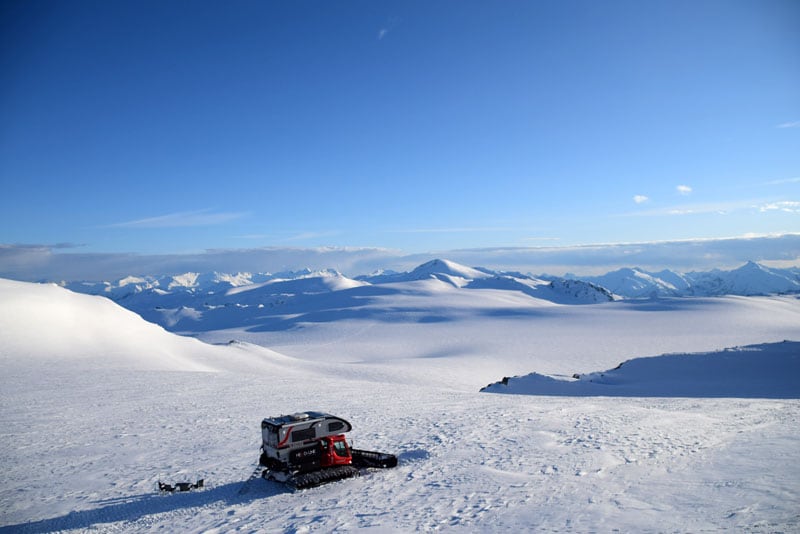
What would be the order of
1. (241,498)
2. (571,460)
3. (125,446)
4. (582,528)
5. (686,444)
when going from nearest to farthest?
(582,528)
(241,498)
(571,460)
(686,444)
(125,446)

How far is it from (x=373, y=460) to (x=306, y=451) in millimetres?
1739

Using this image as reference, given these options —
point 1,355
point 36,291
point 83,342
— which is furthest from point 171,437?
point 36,291

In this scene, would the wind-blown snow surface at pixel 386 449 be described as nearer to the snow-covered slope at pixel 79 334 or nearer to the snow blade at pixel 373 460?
the snow blade at pixel 373 460

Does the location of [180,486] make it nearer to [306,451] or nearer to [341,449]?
[306,451]

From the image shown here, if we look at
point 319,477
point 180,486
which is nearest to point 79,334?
point 180,486

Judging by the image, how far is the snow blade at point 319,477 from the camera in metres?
9.51

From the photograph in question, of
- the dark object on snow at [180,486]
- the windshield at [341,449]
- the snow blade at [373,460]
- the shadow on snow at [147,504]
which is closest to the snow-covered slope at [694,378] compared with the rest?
A: the snow blade at [373,460]

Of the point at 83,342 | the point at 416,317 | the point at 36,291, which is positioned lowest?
Answer: the point at 416,317

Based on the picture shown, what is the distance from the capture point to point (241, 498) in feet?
31.0

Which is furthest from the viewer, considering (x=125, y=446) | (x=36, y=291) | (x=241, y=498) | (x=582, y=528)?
(x=36, y=291)

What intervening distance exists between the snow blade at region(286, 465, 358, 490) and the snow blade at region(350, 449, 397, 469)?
556 mm

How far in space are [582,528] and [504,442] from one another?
522 centimetres

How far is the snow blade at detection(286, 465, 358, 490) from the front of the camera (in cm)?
951

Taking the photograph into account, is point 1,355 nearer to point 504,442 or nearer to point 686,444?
point 504,442
